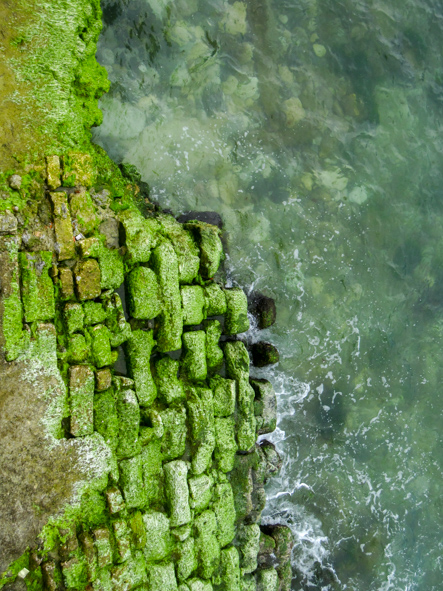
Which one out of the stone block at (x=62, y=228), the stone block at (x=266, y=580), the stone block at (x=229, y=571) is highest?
the stone block at (x=62, y=228)

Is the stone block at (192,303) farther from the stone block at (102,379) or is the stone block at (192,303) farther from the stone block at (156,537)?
the stone block at (156,537)

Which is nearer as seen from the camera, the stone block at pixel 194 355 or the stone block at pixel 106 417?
the stone block at pixel 106 417

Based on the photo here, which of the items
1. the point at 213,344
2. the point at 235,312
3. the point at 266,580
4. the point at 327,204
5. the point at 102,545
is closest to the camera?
the point at 102,545

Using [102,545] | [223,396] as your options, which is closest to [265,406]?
[223,396]

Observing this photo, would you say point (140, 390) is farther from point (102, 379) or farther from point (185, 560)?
point (185, 560)

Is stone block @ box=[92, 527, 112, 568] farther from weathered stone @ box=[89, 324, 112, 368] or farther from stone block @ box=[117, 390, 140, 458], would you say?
weathered stone @ box=[89, 324, 112, 368]

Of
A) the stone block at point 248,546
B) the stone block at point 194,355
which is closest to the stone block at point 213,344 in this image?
the stone block at point 194,355

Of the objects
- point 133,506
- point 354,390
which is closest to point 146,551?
point 133,506
